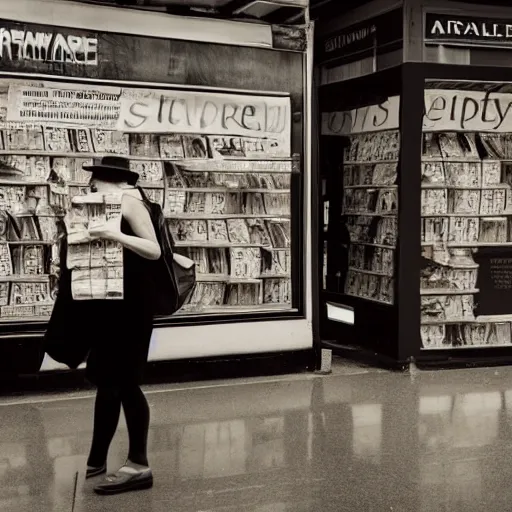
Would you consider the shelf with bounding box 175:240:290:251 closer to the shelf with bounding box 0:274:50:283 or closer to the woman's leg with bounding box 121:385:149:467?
the shelf with bounding box 0:274:50:283

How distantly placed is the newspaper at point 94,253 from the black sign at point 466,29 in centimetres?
458

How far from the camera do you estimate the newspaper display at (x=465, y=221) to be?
947cm

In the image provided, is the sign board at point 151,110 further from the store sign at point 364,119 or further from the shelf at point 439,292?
the shelf at point 439,292

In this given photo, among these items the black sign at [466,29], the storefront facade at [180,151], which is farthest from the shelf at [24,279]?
the black sign at [466,29]

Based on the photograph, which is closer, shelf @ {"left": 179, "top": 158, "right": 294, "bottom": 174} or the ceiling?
the ceiling

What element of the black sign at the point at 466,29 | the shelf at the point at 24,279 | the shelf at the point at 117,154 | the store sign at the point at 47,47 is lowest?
the shelf at the point at 24,279

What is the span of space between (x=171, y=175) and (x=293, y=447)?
10.3 ft

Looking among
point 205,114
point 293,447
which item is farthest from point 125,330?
point 205,114

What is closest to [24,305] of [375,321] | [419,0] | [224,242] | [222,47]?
[224,242]

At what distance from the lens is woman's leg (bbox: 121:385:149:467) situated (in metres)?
5.68

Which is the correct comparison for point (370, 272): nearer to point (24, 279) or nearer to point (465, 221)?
point (465, 221)

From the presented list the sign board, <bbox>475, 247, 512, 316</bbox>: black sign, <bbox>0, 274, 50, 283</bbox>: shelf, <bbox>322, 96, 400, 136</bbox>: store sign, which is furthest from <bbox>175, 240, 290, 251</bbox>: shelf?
<bbox>475, 247, 512, 316</bbox>: black sign

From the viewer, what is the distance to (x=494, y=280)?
32.0 ft

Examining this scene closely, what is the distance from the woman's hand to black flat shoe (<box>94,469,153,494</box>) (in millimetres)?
1373
